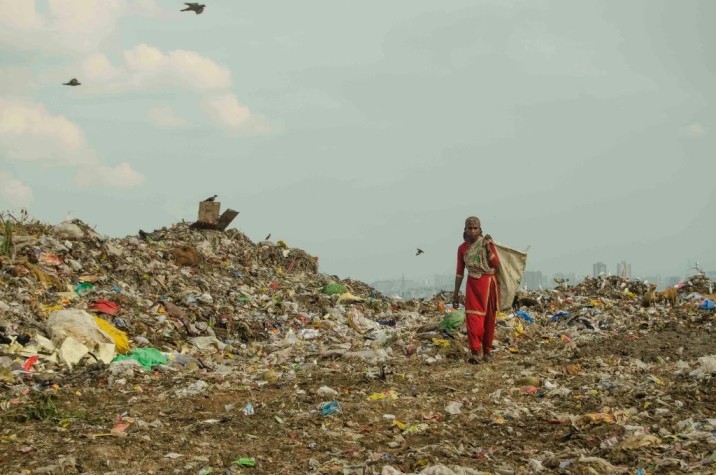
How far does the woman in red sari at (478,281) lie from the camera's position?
760 centimetres

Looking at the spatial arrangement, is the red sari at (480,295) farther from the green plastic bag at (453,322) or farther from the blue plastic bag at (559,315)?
the blue plastic bag at (559,315)

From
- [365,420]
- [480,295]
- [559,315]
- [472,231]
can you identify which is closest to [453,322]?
[480,295]

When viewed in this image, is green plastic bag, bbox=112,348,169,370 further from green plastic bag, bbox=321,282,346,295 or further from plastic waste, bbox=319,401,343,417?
green plastic bag, bbox=321,282,346,295

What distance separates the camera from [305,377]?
6.91 m

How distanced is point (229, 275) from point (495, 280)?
6.65m

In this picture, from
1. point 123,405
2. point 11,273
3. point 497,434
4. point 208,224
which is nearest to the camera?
point 497,434

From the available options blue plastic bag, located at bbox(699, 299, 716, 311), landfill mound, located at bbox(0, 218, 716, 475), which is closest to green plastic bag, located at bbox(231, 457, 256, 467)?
landfill mound, located at bbox(0, 218, 716, 475)

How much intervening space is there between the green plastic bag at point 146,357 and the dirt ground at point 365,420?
29cm

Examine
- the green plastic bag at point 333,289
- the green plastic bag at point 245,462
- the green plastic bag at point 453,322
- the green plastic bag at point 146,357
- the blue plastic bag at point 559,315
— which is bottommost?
the green plastic bag at point 245,462

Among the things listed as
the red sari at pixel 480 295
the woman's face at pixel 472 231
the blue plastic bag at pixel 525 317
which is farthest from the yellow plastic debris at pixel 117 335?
the blue plastic bag at pixel 525 317

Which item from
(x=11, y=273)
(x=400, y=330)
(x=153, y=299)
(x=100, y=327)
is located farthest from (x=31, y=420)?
(x=400, y=330)

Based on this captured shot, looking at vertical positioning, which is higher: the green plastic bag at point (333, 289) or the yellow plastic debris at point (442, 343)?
the green plastic bag at point (333, 289)

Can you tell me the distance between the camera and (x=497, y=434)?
15.9 ft

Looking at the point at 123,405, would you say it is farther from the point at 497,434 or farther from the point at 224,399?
the point at 497,434
